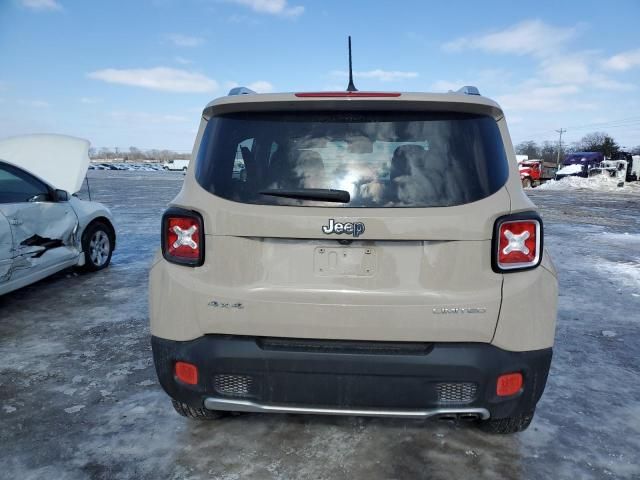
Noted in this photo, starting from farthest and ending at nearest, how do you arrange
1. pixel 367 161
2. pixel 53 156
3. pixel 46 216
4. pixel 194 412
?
pixel 53 156
pixel 46 216
pixel 194 412
pixel 367 161

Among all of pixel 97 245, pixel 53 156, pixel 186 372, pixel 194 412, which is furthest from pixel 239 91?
pixel 53 156

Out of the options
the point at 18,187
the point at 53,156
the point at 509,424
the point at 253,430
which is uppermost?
the point at 53,156

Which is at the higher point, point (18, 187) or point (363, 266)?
point (18, 187)

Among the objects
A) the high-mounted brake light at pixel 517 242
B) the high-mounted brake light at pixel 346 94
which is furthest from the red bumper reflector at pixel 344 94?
the high-mounted brake light at pixel 517 242

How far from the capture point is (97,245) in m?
6.84

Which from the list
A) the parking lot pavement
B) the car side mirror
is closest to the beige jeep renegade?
the parking lot pavement

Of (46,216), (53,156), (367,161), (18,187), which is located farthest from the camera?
(53,156)

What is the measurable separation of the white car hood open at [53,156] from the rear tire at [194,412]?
5778mm

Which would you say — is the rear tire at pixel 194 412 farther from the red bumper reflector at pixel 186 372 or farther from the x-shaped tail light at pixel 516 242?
the x-shaped tail light at pixel 516 242

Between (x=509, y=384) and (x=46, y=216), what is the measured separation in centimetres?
535

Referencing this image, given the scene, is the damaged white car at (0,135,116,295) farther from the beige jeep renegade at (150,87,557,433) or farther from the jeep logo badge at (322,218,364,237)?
the jeep logo badge at (322,218,364,237)

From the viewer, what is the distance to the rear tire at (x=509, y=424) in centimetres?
262

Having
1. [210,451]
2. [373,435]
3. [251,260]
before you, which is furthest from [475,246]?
[210,451]

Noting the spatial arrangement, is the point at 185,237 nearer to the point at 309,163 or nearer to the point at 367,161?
the point at 309,163
